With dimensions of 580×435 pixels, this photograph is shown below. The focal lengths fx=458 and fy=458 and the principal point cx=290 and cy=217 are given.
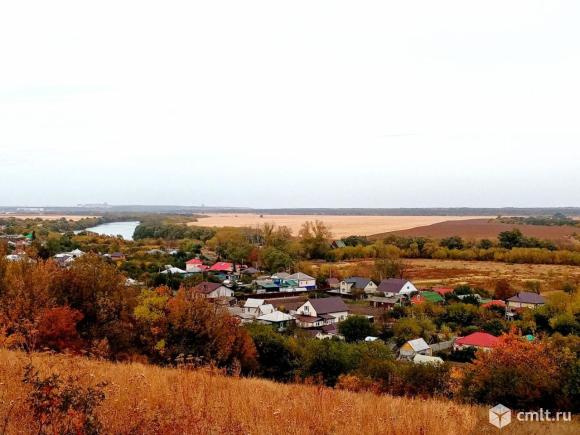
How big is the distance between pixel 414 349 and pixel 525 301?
16.8m

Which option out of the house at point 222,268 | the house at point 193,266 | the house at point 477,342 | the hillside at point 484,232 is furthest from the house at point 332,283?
the hillside at point 484,232

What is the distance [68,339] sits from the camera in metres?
13.2

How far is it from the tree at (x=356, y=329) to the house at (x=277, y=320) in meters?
4.43

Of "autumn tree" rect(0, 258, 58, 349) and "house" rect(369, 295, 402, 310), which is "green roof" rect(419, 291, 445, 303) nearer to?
"house" rect(369, 295, 402, 310)

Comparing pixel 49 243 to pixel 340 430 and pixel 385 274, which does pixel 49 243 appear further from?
pixel 340 430

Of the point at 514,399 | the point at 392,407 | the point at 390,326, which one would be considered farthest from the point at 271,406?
the point at 390,326

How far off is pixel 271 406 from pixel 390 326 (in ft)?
89.4

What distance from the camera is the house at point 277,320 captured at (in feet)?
100

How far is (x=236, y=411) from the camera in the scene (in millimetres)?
5133

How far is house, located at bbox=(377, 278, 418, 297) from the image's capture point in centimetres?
4209

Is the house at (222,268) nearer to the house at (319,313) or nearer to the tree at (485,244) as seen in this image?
the house at (319,313)

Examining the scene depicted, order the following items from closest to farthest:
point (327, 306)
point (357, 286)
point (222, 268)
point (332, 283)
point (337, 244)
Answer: point (327, 306), point (357, 286), point (332, 283), point (222, 268), point (337, 244)

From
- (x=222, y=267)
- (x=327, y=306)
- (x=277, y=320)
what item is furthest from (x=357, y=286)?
(x=222, y=267)

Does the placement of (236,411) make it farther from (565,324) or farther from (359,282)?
(359,282)
